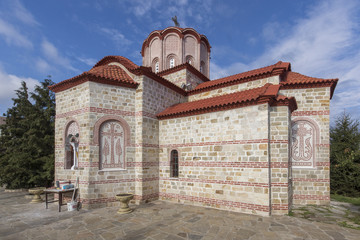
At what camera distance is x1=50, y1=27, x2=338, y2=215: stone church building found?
21.1 ft

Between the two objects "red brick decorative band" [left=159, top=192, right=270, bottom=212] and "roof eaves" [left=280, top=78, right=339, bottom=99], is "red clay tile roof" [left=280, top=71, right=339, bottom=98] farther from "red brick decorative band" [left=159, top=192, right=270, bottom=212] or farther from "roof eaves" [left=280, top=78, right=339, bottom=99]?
"red brick decorative band" [left=159, top=192, right=270, bottom=212]

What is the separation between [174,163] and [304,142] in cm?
546

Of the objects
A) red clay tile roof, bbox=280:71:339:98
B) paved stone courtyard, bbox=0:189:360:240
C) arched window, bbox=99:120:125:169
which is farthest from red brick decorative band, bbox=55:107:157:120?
red clay tile roof, bbox=280:71:339:98

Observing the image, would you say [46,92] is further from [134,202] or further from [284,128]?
[284,128]

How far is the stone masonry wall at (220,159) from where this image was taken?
20.8 ft

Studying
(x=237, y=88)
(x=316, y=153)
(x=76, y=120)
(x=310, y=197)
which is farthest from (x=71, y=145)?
(x=316, y=153)

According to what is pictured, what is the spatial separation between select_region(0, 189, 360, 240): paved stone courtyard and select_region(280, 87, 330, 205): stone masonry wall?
8.04 ft

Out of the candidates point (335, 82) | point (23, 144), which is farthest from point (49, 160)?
point (335, 82)

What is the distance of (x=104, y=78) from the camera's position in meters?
7.51

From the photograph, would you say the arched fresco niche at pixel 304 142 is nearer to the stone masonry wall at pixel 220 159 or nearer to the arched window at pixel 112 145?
the stone masonry wall at pixel 220 159

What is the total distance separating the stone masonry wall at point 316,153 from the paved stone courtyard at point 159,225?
245cm

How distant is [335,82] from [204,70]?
787 centimetres

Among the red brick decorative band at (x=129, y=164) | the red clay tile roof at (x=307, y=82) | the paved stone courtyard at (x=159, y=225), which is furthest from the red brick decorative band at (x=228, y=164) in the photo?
the red clay tile roof at (x=307, y=82)

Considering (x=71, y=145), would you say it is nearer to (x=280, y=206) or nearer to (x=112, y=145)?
(x=112, y=145)
